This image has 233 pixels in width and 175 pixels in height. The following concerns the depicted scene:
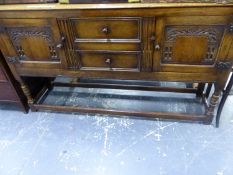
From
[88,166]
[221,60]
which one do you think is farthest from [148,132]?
[221,60]

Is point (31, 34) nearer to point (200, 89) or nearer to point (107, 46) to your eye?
point (107, 46)

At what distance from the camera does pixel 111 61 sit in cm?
133

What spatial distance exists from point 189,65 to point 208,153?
652mm

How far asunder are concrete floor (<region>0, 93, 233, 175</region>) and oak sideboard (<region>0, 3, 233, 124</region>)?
35 cm

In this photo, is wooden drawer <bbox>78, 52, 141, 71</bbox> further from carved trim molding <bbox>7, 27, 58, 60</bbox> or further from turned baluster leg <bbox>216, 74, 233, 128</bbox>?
turned baluster leg <bbox>216, 74, 233, 128</bbox>

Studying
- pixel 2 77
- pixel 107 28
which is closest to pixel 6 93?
pixel 2 77

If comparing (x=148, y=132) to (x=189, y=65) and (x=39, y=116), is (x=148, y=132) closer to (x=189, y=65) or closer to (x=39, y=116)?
(x=189, y=65)

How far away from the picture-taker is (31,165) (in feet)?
4.73

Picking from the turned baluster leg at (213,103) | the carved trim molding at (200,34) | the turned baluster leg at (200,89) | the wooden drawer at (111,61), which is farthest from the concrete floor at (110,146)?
the carved trim molding at (200,34)

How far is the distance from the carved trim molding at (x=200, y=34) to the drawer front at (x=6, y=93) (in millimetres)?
1254

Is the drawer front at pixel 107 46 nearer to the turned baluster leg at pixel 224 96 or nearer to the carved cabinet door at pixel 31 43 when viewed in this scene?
the carved cabinet door at pixel 31 43

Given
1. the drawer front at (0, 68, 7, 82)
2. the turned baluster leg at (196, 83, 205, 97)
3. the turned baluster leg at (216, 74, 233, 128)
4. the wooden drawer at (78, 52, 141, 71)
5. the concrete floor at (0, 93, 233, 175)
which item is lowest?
the concrete floor at (0, 93, 233, 175)

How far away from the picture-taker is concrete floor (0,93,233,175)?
1.39m

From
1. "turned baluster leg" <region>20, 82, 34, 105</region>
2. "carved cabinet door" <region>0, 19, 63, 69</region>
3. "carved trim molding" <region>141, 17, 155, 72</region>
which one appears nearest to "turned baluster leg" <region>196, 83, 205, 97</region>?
"carved trim molding" <region>141, 17, 155, 72</region>
